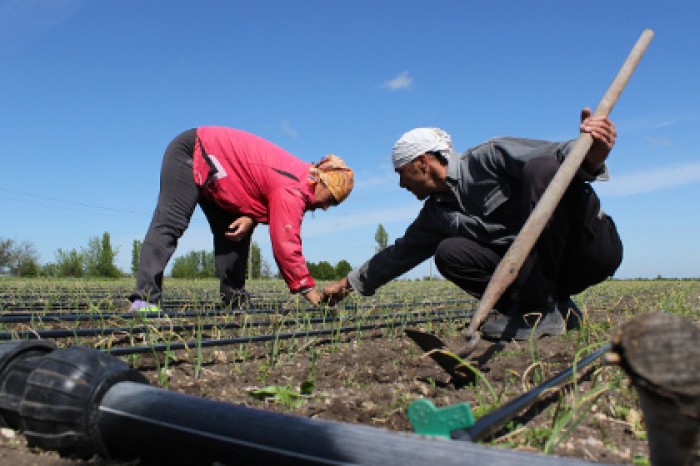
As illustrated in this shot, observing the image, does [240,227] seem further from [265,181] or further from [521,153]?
[521,153]

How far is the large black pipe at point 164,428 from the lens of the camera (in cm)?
79

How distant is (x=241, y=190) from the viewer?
11.1ft

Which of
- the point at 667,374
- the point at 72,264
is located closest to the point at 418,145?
the point at 667,374

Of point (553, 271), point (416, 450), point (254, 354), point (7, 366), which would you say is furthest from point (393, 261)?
point (416, 450)

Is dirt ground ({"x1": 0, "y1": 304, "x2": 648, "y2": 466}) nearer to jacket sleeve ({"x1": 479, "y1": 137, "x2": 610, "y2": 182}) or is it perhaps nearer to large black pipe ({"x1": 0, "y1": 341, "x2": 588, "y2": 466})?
large black pipe ({"x1": 0, "y1": 341, "x2": 588, "y2": 466})

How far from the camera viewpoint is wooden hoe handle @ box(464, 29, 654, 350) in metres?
1.88

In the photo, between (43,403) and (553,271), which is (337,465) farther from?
(553,271)

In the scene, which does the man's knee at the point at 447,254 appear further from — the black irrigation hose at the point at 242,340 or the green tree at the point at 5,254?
the green tree at the point at 5,254

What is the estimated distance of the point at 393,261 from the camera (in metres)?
3.24

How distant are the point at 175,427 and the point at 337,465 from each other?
34 centimetres

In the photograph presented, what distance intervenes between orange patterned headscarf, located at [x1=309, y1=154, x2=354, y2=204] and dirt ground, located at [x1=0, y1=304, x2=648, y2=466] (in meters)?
1.10

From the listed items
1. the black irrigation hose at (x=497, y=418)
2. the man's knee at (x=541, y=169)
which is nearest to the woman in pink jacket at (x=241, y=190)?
the man's knee at (x=541, y=169)

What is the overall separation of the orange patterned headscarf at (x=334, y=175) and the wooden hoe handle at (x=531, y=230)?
158 centimetres

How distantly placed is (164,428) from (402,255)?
7.66 feet
